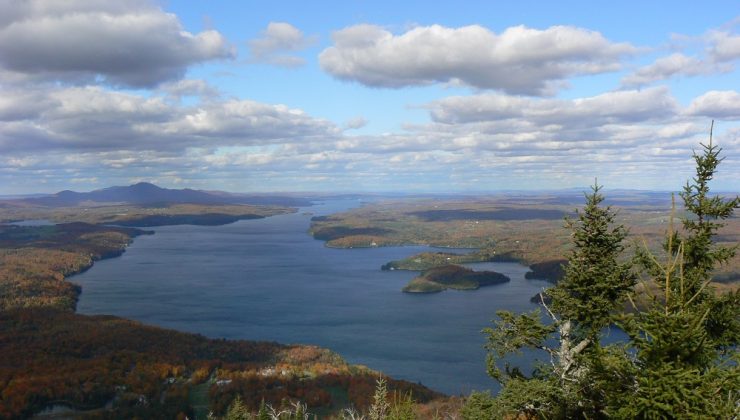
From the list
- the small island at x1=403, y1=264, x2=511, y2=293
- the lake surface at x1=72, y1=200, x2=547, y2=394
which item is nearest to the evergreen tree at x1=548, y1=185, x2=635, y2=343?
the lake surface at x1=72, y1=200, x2=547, y2=394

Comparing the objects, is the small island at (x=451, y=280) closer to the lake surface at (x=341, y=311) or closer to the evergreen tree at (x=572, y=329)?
the lake surface at (x=341, y=311)

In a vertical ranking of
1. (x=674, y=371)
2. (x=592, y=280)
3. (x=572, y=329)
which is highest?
(x=592, y=280)

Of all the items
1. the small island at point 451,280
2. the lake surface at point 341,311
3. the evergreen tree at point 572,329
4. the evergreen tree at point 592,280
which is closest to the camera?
the evergreen tree at point 572,329

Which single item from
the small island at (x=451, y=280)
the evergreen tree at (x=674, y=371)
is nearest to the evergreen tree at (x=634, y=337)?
the evergreen tree at (x=674, y=371)

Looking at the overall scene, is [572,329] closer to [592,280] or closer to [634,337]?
[592,280]

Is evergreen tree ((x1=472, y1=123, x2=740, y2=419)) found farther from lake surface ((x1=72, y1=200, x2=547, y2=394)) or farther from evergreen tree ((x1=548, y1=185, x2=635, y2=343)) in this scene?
lake surface ((x1=72, y1=200, x2=547, y2=394))

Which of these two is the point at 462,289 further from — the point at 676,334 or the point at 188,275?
the point at 676,334

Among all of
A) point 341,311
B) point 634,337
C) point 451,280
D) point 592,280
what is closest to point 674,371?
point 634,337

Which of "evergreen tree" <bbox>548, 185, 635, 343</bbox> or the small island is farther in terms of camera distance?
the small island
